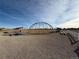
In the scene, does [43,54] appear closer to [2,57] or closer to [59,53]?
[59,53]

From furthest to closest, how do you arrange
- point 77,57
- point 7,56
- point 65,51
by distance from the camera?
point 65,51 < point 7,56 < point 77,57

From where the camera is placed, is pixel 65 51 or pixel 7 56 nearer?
pixel 7 56

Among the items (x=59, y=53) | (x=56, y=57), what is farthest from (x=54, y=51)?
(x=56, y=57)

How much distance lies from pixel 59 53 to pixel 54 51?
662 millimetres

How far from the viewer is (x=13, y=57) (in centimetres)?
976

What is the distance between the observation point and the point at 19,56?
9977 mm

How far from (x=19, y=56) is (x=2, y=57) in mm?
1435

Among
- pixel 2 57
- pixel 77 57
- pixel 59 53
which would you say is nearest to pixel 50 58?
pixel 59 53

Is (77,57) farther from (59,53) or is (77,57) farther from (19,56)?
(19,56)

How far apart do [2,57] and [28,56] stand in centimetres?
222

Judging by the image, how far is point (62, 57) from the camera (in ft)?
31.9

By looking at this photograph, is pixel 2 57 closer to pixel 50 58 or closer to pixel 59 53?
pixel 50 58

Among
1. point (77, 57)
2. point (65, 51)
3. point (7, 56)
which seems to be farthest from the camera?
point (65, 51)

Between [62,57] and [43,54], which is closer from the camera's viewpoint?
[62,57]
